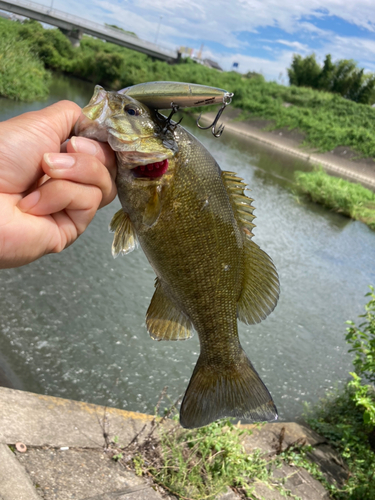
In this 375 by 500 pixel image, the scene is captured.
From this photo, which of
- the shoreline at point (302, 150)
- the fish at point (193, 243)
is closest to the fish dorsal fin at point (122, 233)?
the fish at point (193, 243)

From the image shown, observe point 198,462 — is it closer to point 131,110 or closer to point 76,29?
point 131,110

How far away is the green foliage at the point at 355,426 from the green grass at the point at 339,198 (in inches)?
585

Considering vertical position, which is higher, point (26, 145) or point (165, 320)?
point (26, 145)

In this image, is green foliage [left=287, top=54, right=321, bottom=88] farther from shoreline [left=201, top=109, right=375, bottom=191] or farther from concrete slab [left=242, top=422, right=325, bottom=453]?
concrete slab [left=242, top=422, right=325, bottom=453]

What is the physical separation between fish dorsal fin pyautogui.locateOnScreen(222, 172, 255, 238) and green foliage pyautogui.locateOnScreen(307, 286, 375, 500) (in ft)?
12.1

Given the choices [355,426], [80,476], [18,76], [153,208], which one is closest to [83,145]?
[153,208]

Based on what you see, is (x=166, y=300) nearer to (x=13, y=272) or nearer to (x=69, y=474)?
(x=69, y=474)

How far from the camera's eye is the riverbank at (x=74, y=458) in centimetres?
290

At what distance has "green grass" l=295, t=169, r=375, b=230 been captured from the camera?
65.0ft

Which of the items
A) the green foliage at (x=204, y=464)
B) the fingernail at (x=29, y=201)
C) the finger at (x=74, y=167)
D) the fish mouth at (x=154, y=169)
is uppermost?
the fish mouth at (x=154, y=169)

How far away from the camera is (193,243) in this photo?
1810 millimetres

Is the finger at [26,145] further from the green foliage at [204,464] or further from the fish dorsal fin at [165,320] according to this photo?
the green foliage at [204,464]

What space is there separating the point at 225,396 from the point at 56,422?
216cm

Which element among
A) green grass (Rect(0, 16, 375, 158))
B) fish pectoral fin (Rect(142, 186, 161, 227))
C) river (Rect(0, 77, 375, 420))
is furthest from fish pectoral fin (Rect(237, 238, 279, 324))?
green grass (Rect(0, 16, 375, 158))
